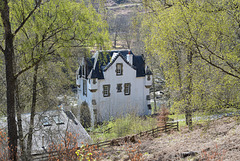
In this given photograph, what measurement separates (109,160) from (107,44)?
4959 millimetres

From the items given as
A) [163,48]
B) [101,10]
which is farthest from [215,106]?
[101,10]

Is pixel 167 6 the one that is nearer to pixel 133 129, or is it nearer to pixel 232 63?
pixel 232 63

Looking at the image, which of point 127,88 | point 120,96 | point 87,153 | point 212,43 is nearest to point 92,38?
point 87,153

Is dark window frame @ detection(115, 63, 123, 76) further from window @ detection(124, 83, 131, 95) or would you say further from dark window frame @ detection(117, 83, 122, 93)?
window @ detection(124, 83, 131, 95)

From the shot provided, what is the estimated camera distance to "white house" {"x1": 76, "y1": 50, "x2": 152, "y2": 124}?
2512 centimetres

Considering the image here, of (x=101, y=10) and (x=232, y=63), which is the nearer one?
(x=101, y=10)

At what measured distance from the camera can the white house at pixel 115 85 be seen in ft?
82.4

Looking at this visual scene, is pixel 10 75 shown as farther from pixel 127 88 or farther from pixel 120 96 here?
pixel 127 88

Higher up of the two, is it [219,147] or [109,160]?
[219,147]

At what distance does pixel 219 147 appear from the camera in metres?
9.08

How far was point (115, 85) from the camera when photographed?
26.1 metres

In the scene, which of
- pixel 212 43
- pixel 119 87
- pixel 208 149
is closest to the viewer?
pixel 208 149

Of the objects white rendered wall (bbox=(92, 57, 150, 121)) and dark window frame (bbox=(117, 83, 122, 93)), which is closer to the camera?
white rendered wall (bbox=(92, 57, 150, 121))

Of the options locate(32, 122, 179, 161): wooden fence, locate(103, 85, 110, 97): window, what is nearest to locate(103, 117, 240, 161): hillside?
locate(32, 122, 179, 161): wooden fence
